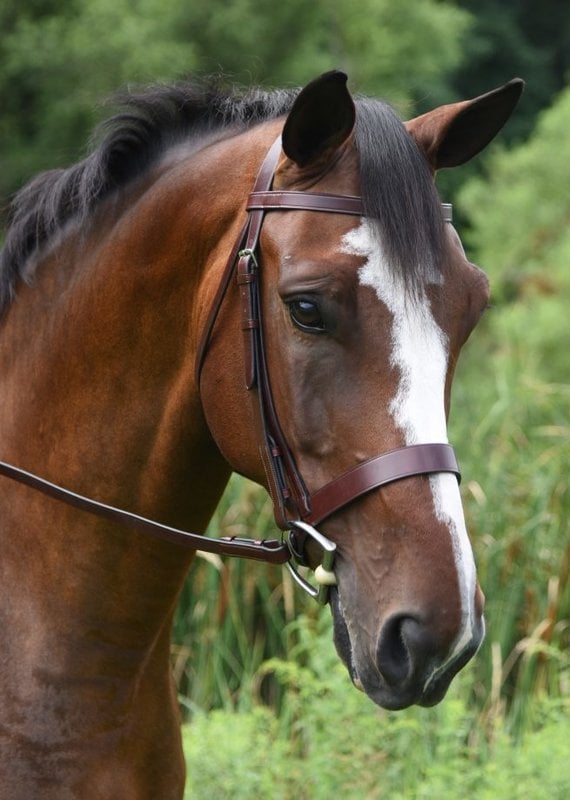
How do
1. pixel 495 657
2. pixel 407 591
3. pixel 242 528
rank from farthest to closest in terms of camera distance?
pixel 242 528
pixel 495 657
pixel 407 591

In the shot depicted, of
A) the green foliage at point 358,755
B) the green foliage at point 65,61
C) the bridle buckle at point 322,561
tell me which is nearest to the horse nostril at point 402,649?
the bridle buckle at point 322,561

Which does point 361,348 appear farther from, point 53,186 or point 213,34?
point 213,34

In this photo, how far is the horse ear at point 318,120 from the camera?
76.2 inches

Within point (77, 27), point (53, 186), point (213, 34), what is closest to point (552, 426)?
point (53, 186)

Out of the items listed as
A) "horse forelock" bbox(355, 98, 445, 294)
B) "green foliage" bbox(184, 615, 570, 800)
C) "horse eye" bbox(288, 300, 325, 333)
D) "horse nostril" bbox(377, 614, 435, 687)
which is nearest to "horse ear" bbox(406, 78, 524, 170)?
"horse forelock" bbox(355, 98, 445, 294)

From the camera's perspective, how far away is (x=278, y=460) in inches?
79.4

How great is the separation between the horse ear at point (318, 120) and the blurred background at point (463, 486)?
1.09ft

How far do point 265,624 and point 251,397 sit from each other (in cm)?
337

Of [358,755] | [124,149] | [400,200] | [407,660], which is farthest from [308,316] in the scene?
[358,755]

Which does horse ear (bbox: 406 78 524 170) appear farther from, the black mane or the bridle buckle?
the bridle buckle

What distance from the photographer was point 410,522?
1.81 metres

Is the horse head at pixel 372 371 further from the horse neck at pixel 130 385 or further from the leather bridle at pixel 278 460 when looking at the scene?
the horse neck at pixel 130 385

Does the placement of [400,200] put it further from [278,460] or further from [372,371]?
[278,460]

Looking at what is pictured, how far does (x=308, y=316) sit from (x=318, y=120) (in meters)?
0.39
